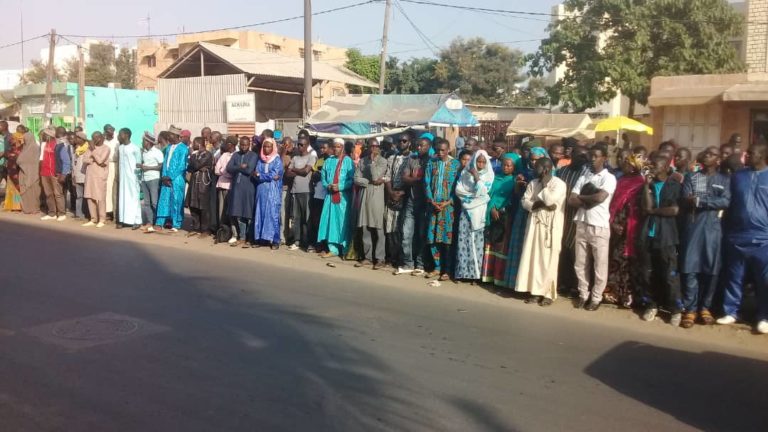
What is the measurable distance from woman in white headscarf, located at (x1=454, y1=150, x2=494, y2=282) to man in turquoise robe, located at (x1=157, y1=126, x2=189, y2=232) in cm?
571

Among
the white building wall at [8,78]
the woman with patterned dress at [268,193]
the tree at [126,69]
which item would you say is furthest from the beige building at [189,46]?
the woman with patterned dress at [268,193]

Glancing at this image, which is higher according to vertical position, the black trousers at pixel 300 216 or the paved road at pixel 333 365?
the black trousers at pixel 300 216

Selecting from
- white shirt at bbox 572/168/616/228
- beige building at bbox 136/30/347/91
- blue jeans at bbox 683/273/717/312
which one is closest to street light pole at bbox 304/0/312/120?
white shirt at bbox 572/168/616/228

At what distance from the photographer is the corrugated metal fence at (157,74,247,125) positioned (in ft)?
86.3

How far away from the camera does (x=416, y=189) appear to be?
9.13 meters

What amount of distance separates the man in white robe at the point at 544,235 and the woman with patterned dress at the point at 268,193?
177 inches

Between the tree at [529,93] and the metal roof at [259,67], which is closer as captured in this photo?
the metal roof at [259,67]

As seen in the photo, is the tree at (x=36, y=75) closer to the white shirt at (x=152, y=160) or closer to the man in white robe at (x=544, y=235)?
the white shirt at (x=152, y=160)

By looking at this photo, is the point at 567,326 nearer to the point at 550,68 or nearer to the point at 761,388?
the point at 761,388

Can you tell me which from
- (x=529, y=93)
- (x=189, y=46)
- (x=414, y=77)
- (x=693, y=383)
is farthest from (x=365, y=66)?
(x=693, y=383)

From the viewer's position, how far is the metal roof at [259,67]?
26.7 metres

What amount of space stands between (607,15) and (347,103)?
12215mm

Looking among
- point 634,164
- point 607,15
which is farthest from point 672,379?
point 607,15

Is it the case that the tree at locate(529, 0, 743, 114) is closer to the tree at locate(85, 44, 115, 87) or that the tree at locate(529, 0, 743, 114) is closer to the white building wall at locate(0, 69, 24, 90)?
the tree at locate(85, 44, 115, 87)
